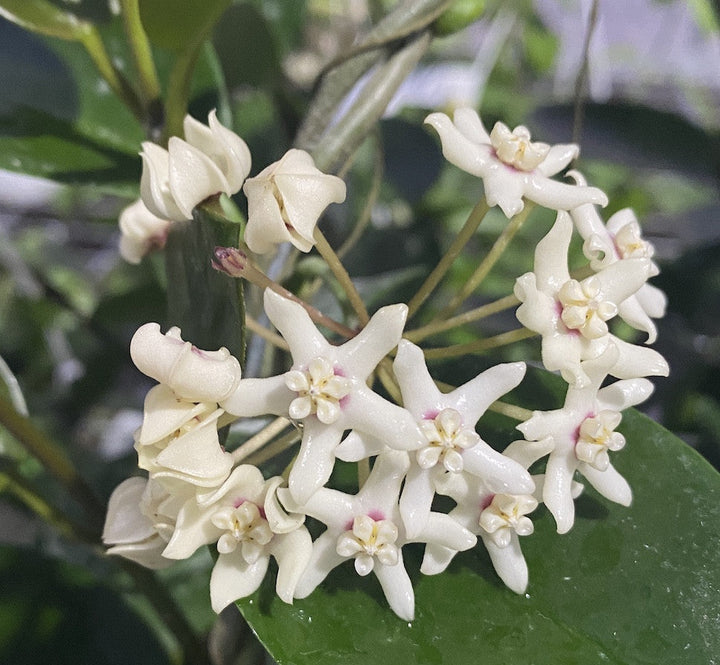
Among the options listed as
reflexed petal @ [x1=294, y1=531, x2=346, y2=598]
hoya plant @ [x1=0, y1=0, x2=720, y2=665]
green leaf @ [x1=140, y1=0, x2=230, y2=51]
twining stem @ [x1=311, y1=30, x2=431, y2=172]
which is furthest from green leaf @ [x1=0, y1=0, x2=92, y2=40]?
reflexed petal @ [x1=294, y1=531, x2=346, y2=598]

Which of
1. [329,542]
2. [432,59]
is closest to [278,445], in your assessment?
[329,542]

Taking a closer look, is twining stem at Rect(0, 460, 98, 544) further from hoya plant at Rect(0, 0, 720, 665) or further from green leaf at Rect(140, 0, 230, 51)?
green leaf at Rect(140, 0, 230, 51)

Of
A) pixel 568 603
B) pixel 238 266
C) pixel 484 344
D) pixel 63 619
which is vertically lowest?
pixel 63 619

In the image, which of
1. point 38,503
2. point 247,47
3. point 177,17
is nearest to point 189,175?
point 177,17

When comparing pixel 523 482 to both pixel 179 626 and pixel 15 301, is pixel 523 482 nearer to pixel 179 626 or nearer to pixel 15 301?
pixel 179 626

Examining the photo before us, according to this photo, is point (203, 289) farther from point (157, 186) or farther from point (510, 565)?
point (510, 565)

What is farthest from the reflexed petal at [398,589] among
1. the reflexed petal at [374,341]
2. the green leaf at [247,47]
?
the green leaf at [247,47]
